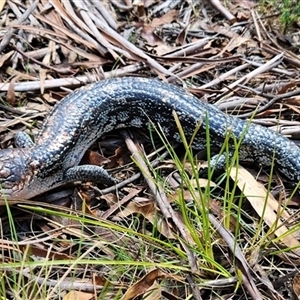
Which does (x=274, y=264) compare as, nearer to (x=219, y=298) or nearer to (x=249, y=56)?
(x=219, y=298)

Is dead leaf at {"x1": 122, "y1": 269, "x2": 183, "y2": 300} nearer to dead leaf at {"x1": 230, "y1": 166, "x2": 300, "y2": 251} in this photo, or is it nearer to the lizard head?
dead leaf at {"x1": 230, "y1": 166, "x2": 300, "y2": 251}

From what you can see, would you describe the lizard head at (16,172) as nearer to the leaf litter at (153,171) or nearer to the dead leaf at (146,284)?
the leaf litter at (153,171)

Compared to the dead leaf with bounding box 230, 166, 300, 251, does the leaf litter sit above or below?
above

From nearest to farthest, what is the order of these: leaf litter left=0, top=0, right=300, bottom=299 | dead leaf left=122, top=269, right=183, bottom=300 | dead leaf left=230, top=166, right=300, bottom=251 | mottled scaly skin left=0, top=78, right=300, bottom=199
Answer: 1. dead leaf left=122, top=269, right=183, bottom=300
2. leaf litter left=0, top=0, right=300, bottom=299
3. dead leaf left=230, top=166, right=300, bottom=251
4. mottled scaly skin left=0, top=78, right=300, bottom=199

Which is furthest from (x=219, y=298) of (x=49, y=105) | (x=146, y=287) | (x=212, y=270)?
(x=49, y=105)

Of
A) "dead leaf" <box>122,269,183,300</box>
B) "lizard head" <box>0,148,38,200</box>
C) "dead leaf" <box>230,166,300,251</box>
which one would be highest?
"lizard head" <box>0,148,38,200</box>

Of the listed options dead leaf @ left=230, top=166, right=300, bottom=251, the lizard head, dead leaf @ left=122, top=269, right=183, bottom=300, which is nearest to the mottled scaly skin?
the lizard head
